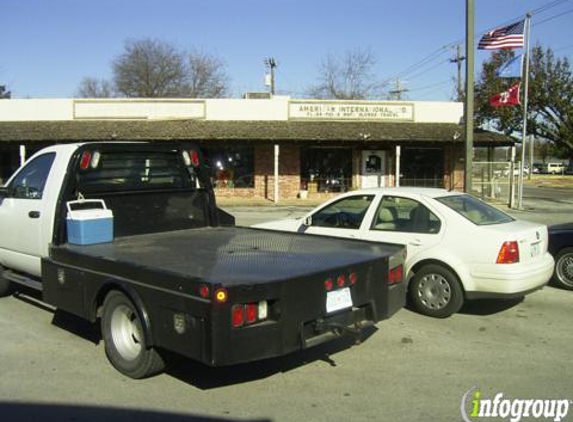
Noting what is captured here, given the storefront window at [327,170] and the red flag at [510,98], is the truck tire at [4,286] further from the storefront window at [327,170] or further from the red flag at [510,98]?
the storefront window at [327,170]

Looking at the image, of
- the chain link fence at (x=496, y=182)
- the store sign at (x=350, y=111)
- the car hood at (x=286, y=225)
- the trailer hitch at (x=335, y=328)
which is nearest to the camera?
the trailer hitch at (x=335, y=328)

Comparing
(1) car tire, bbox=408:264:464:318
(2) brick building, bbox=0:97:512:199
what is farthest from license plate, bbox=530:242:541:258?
(2) brick building, bbox=0:97:512:199

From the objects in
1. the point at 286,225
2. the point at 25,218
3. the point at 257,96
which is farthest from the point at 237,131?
the point at 25,218

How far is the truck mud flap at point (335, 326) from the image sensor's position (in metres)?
4.31

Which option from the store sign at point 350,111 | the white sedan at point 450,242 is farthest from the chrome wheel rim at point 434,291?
the store sign at point 350,111

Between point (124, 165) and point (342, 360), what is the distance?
3087 mm

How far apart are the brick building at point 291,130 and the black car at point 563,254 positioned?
770 inches

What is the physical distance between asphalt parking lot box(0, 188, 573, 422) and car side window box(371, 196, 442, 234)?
3.64 ft

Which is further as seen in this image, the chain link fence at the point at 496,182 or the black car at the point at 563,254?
the chain link fence at the point at 496,182

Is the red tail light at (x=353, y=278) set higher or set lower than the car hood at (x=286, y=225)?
lower

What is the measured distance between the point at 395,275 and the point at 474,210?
7.96 feet

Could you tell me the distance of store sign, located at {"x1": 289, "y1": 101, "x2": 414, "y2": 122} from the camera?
2898cm

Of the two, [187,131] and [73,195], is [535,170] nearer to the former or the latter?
[187,131]

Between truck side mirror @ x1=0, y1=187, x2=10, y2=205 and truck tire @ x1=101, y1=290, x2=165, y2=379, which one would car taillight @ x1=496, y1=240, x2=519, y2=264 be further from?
truck side mirror @ x1=0, y1=187, x2=10, y2=205
